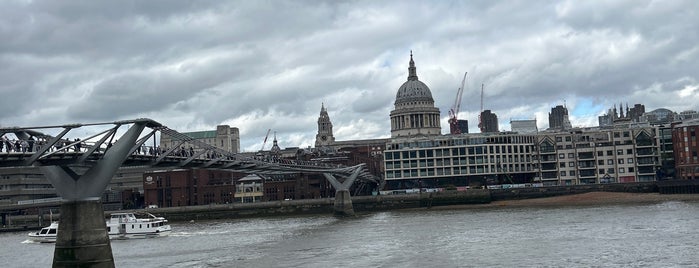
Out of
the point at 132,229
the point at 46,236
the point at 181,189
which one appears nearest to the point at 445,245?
the point at 132,229

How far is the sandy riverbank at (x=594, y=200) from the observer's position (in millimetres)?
110250

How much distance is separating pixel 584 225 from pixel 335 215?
51.1 metres

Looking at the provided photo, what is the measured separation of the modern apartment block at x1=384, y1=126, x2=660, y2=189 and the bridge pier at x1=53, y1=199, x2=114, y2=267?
116m

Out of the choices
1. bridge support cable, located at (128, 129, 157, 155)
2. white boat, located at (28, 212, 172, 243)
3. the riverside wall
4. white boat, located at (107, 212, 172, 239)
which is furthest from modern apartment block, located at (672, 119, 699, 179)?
bridge support cable, located at (128, 129, 157, 155)

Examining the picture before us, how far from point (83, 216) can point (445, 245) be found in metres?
26.0

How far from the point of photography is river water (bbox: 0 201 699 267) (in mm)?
48031

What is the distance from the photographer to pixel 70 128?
141 ft

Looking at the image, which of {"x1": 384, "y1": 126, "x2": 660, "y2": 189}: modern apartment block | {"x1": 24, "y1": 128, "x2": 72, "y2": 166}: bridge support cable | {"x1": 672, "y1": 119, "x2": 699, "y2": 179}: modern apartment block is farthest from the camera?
{"x1": 384, "y1": 126, "x2": 660, "y2": 189}: modern apartment block

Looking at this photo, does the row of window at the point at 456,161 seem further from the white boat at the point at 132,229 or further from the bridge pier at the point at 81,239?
the bridge pier at the point at 81,239

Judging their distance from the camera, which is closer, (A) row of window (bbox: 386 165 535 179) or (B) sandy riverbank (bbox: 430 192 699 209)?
(B) sandy riverbank (bbox: 430 192 699 209)

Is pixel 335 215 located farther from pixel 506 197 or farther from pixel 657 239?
pixel 657 239

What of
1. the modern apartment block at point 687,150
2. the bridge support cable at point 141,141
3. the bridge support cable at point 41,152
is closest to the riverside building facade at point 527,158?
the modern apartment block at point 687,150

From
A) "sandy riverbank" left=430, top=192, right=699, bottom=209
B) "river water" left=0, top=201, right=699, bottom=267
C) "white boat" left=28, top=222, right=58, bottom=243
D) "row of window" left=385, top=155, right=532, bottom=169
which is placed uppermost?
"row of window" left=385, top=155, right=532, bottom=169

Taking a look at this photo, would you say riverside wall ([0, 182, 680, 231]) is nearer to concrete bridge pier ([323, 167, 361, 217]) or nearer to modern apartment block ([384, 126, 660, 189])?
concrete bridge pier ([323, 167, 361, 217])
